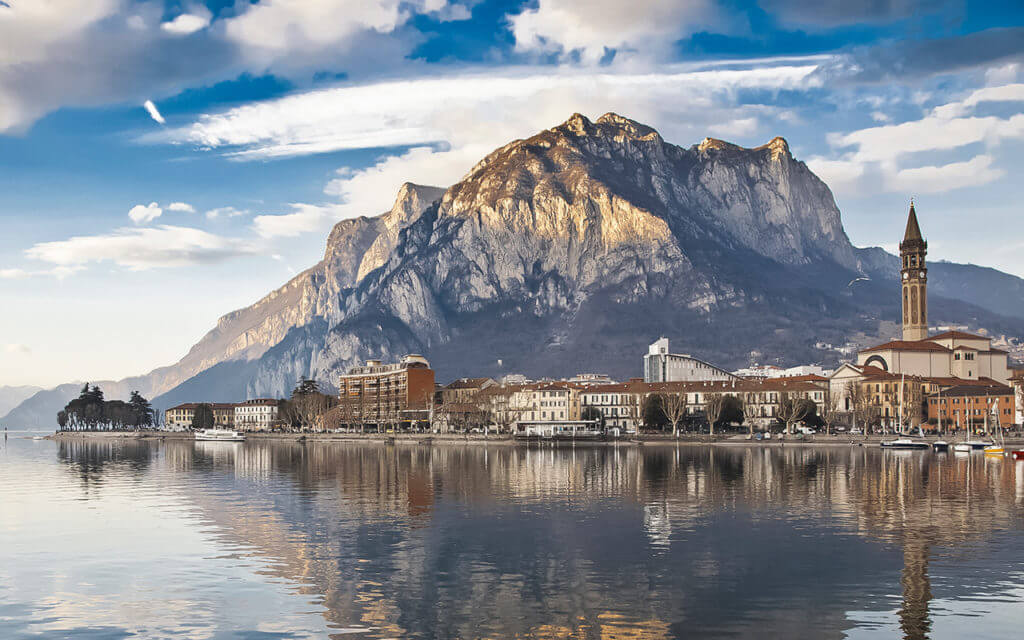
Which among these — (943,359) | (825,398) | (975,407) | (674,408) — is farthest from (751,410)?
(943,359)

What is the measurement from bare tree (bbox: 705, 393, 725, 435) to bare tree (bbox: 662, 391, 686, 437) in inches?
158

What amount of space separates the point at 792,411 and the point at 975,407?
2930 cm

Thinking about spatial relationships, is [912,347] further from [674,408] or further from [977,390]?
[674,408]

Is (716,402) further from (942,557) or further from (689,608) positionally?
(689,608)

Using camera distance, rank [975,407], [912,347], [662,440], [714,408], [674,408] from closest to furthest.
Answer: [662,440]
[975,407]
[714,408]
[674,408]
[912,347]

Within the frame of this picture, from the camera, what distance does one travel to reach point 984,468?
87.0 m

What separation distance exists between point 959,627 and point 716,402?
131 metres

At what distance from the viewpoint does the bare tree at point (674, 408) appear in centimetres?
15175

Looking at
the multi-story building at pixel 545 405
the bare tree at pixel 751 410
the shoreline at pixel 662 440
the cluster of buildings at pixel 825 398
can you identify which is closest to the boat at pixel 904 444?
the shoreline at pixel 662 440

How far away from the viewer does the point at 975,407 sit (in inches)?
5984

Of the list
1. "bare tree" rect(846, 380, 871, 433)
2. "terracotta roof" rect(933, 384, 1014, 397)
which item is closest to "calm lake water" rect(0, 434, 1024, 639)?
"terracotta roof" rect(933, 384, 1014, 397)

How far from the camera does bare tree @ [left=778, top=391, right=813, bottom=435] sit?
145 metres

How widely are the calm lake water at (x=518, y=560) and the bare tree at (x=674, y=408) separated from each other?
267ft

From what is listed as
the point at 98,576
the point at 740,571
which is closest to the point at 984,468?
the point at 740,571
